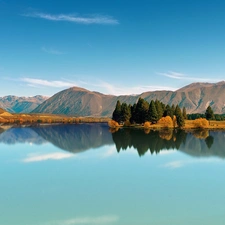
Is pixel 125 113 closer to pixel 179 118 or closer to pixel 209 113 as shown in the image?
pixel 179 118

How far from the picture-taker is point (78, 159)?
4331cm

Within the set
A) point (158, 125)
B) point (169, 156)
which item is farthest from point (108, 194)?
point (158, 125)

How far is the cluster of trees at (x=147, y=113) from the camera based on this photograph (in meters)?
109

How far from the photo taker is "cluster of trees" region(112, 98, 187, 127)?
356ft

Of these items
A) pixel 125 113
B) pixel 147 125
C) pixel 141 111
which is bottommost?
pixel 147 125

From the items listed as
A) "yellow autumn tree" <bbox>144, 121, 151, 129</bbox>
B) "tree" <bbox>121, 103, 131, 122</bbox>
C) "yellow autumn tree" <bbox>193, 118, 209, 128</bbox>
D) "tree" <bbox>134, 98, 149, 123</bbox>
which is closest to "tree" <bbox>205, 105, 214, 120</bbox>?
"yellow autumn tree" <bbox>193, 118, 209, 128</bbox>

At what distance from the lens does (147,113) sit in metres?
109

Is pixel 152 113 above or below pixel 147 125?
above

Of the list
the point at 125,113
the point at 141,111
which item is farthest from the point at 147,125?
the point at 125,113

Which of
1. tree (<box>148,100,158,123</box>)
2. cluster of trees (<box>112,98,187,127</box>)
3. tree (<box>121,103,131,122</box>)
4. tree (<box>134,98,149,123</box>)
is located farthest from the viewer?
tree (<box>121,103,131,122</box>)

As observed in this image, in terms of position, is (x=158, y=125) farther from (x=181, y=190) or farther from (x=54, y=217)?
(x=54, y=217)

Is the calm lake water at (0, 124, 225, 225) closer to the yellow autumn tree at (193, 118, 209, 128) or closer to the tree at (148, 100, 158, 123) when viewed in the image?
the tree at (148, 100, 158, 123)

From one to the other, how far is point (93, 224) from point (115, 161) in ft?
80.1

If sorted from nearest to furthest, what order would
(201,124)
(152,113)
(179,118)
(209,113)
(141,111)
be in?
(152,113), (179,118), (141,111), (201,124), (209,113)
